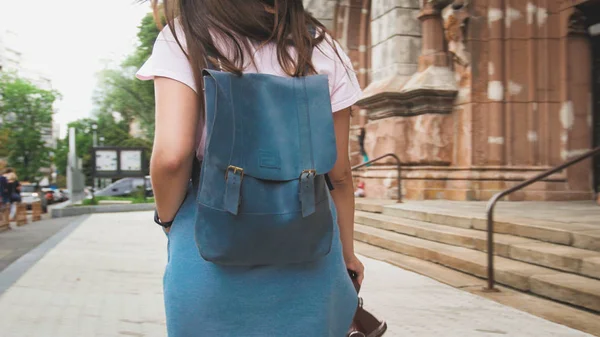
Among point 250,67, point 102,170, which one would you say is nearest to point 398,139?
point 250,67

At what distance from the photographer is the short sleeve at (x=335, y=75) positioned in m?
1.51

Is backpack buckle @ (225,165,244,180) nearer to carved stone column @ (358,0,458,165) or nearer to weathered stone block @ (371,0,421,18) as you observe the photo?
carved stone column @ (358,0,458,165)

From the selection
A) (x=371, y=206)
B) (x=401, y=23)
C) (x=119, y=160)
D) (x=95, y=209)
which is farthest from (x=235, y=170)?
(x=119, y=160)

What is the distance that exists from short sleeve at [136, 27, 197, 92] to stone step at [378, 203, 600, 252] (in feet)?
17.8

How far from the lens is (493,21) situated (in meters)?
11.3

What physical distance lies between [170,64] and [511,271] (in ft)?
16.9

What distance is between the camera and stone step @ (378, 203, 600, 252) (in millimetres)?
6043

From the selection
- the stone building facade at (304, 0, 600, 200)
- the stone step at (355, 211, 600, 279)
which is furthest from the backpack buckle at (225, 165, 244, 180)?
the stone building facade at (304, 0, 600, 200)

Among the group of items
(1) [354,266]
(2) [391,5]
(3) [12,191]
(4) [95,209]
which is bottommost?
(4) [95,209]

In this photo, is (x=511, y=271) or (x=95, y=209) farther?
(x=95, y=209)

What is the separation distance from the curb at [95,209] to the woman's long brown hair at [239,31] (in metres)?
20.4

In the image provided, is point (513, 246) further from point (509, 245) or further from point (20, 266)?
point (20, 266)

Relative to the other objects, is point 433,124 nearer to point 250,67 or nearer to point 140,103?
point 250,67

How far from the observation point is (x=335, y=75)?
5.02 ft
